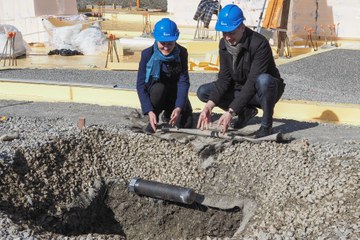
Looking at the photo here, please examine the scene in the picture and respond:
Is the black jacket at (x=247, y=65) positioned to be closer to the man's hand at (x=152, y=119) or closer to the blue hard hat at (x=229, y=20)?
the blue hard hat at (x=229, y=20)

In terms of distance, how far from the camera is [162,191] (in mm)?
4934

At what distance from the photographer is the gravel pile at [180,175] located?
4047 mm

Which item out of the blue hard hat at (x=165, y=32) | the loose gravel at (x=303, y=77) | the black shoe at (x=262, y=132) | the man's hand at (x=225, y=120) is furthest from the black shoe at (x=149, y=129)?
the loose gravel at (x=303, y=77)

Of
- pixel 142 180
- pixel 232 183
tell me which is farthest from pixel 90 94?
pixel 232 183

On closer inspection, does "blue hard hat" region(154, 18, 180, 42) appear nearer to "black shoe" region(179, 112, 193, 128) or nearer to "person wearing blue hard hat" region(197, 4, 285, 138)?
"person wearing blue hard hat" region(197, 4, 285, 138)

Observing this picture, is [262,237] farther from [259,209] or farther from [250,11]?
[250,11]

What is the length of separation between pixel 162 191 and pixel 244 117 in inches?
49.2

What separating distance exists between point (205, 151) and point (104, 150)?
105 centimetres

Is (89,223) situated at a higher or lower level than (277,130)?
lower

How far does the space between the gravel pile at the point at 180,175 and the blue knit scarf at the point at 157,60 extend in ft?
2.08

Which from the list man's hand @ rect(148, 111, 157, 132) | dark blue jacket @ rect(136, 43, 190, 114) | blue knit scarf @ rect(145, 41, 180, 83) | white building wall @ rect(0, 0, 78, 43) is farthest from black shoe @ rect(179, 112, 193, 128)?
white building wall @ rect(0, 0, 78, 43)

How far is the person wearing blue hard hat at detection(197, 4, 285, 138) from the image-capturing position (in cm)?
494

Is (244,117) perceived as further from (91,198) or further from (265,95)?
(91,198)

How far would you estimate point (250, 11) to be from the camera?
13.8 metres
